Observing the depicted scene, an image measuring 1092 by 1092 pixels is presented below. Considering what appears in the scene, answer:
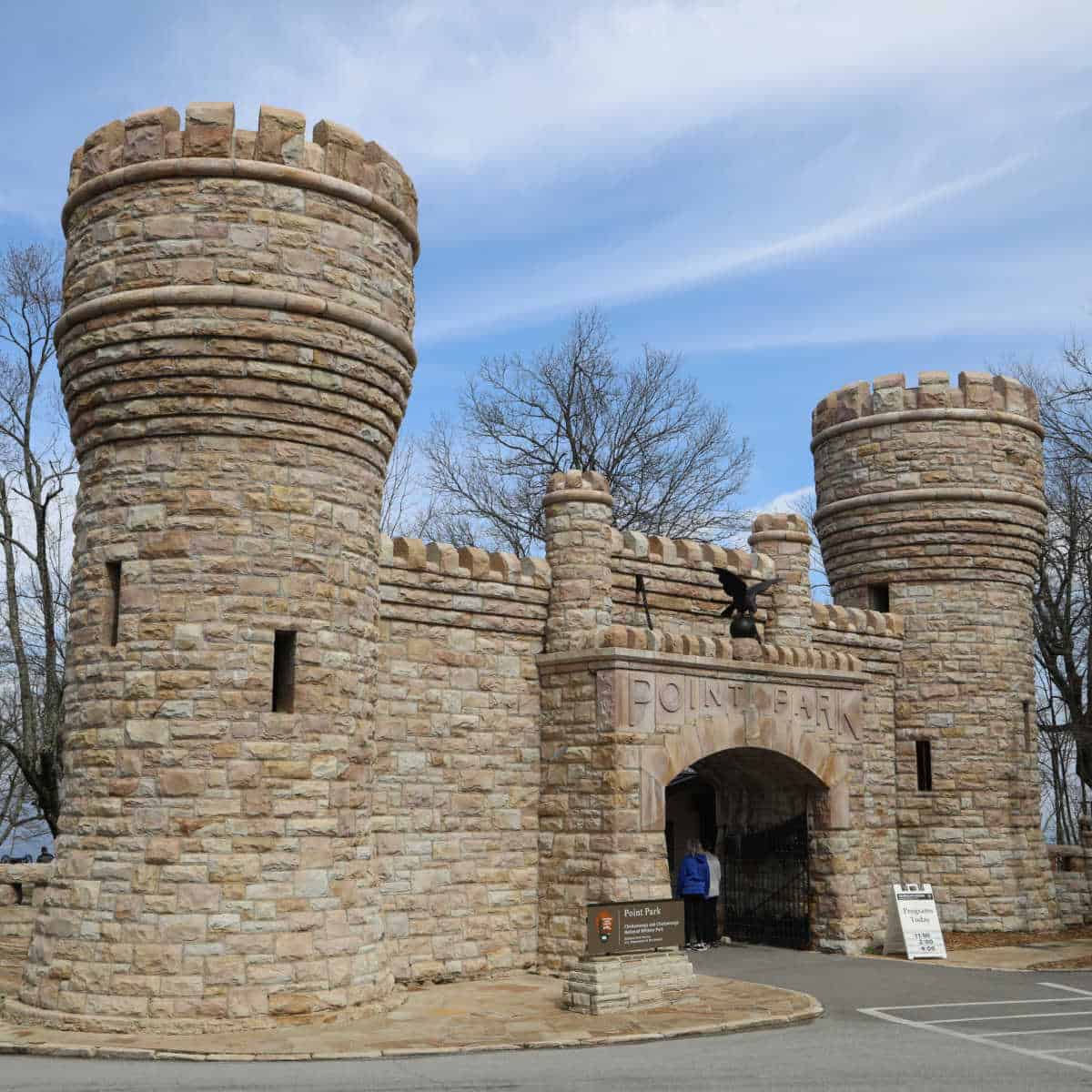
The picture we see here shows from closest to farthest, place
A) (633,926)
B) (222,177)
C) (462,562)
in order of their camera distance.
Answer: (222,177), (633,926), (462,562)

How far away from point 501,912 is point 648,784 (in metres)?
2.18

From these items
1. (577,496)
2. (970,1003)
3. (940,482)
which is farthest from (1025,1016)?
(940,482)

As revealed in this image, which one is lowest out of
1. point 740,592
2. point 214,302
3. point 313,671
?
point 313,671

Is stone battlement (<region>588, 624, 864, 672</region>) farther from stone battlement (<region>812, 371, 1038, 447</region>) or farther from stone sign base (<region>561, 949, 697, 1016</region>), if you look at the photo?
stone battlement (<region>812, 371, 1038, 447</region>)

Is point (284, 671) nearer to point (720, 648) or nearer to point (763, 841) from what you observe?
point (720, 648)

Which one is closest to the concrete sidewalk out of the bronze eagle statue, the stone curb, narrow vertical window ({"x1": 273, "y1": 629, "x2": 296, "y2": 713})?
the stone curb

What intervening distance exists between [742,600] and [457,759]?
4.47 meters

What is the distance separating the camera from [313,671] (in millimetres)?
11875

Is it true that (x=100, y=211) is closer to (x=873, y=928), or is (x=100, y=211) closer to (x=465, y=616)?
(x=465, y=616)

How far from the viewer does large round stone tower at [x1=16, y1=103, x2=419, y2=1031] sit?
436 inches

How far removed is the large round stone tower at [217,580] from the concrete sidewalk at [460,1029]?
1.28 ft

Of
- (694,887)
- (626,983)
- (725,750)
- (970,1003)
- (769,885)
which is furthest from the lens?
(769,885)

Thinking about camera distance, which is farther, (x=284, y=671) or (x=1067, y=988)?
(x=1067, y=988)

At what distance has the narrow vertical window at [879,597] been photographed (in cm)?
2061
